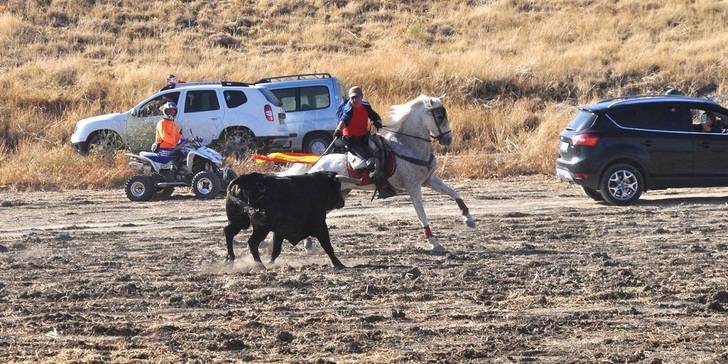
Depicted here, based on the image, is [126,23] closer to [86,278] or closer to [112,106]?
[112,106]

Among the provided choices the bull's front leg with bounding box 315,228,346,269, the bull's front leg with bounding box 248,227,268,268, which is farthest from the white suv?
the bull's front leg with bounding box 315,228,346,269

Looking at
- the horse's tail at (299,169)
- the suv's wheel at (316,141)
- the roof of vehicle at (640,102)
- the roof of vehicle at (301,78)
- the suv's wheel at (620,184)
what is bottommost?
the suv's wheel at (620,184)

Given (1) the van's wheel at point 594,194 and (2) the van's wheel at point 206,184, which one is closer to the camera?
(1) the van's wheel at point 594,194

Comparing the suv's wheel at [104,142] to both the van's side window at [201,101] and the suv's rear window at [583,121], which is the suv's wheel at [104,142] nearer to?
the van's side window at [201,101]

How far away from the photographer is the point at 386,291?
1169cm

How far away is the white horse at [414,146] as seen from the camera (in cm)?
1494

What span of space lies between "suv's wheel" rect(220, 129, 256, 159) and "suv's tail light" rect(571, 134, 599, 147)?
365 inches

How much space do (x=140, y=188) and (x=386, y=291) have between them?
10.8m

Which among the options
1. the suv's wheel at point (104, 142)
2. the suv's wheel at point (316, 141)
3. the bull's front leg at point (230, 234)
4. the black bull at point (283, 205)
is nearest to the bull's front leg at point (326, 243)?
the black bull at point (283, 205)

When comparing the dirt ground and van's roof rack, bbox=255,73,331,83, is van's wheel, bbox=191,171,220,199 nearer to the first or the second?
the dirt ground

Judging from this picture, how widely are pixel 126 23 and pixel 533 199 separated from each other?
28349 millimetres

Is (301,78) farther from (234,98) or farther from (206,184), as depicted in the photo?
(206,184)

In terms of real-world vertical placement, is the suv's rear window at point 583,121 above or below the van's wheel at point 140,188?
above

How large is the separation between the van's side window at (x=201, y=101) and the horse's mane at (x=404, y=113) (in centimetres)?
1308
